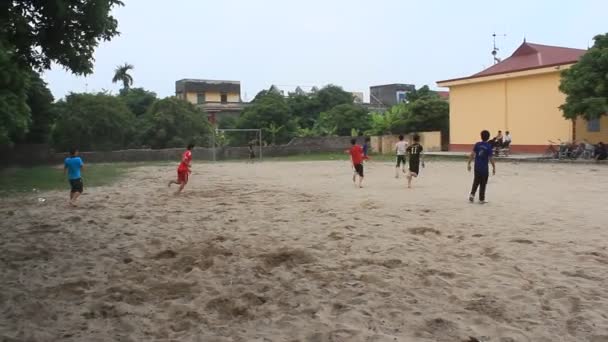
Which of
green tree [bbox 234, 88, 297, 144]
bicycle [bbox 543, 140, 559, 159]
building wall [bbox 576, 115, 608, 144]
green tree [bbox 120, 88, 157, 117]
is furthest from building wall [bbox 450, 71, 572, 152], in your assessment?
green tree [bbox 120, 88, 157, 117]

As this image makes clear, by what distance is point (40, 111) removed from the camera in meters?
31.4

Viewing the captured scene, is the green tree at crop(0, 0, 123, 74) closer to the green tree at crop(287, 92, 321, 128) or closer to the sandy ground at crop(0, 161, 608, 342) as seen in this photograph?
the sandy ground at crop(0, 161, 608, 342)

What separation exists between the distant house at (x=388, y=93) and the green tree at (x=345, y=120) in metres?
22.6

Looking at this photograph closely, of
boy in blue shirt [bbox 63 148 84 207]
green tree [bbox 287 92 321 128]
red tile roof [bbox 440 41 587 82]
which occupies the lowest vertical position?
boy in blue shirt [bbox 63 148 84 207]

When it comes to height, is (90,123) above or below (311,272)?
above

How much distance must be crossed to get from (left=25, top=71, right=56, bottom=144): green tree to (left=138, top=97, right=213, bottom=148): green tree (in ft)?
28.0

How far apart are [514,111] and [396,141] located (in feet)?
30.0

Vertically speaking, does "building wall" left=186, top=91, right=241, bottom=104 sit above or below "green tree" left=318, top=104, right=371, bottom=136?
above

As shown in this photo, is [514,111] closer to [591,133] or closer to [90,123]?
[591,133]

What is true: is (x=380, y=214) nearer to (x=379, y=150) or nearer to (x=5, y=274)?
(x=5, y=274)

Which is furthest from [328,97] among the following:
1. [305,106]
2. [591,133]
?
[591,133]

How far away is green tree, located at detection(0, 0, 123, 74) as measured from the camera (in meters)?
7.45

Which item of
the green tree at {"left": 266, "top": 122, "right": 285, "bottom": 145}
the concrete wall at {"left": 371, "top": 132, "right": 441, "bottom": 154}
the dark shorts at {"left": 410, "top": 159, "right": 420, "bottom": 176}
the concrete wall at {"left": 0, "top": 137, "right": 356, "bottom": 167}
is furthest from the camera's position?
the green tree at {"left": 266, "top": 122, "right": 285, "bottom": 145}

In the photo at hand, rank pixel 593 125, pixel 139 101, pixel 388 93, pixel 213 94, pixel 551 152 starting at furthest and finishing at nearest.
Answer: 1. pixel 388 93
2. pixel 213 94
3. pixel 139 101
4. pixel 593 125
5. pixel 551 152
